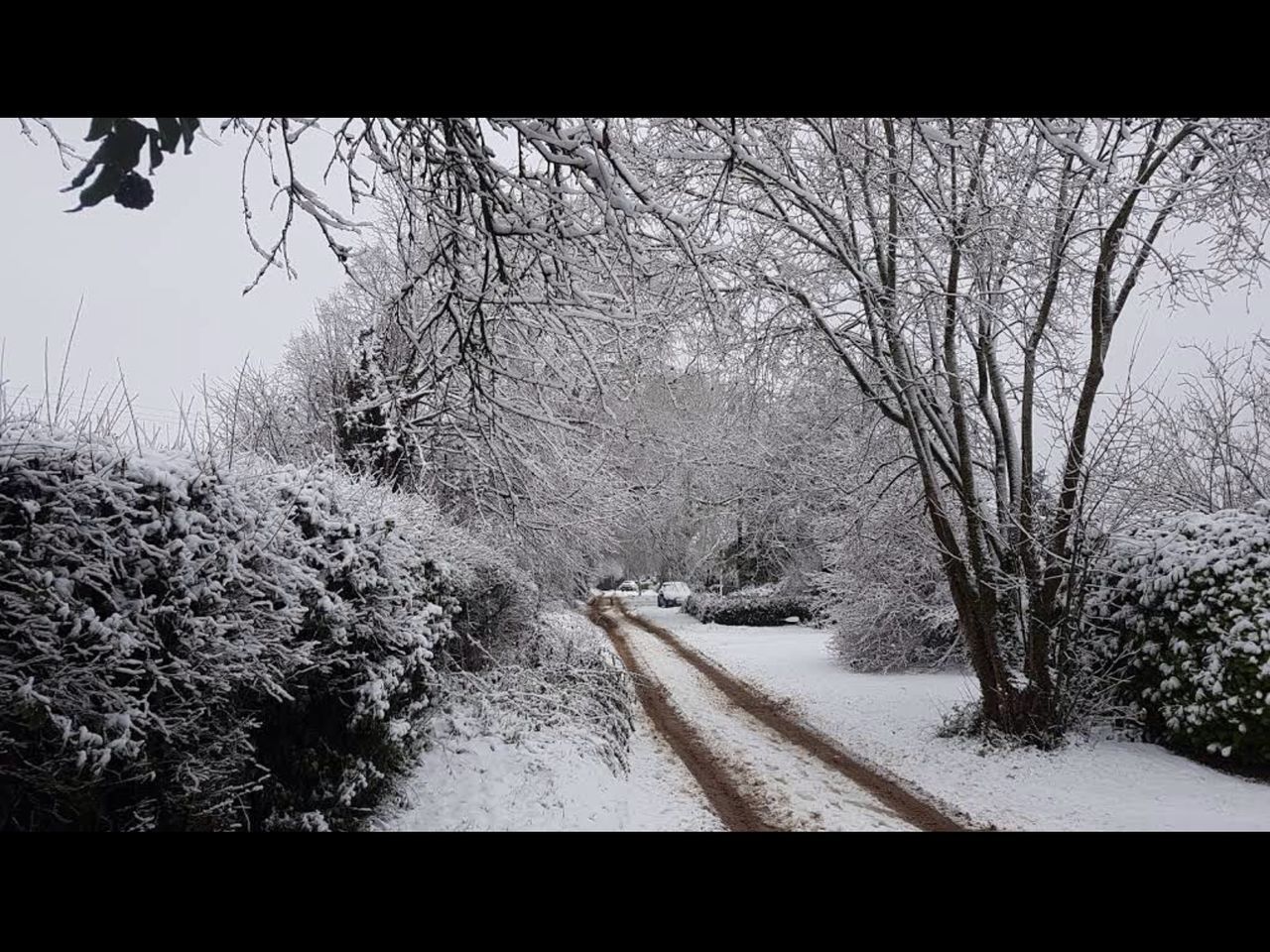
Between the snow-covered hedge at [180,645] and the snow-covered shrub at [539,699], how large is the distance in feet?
5.61

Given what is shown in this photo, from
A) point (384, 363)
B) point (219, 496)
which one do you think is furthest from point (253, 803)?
point (384, 363)

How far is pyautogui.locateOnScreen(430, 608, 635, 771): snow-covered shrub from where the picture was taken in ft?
19.2

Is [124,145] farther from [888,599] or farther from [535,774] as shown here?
[888,599]

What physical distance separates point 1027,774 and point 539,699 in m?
4.17

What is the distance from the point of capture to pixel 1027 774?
5859mm

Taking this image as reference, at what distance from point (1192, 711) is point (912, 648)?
585 centimetres

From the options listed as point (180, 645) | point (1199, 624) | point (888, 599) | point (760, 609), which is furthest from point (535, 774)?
point (760, 609)

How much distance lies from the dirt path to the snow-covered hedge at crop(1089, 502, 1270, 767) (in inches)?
93.7

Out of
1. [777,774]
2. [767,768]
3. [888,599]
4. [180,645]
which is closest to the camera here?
[180,645]

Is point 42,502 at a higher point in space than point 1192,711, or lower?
higher

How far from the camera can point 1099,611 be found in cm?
691

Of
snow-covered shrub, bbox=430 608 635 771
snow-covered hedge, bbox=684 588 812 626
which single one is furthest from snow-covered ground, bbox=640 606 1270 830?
snow-covered hedge, bbox=684 588 812 626
